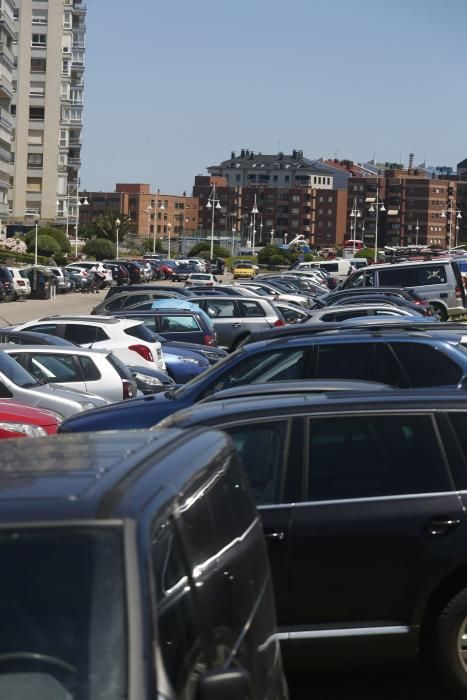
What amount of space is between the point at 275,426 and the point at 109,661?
3577mm

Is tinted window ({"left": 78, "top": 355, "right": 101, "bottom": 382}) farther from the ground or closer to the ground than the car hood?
closer to the ground

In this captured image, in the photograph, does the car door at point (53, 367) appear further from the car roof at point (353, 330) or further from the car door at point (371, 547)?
the car door at point (371, 547)

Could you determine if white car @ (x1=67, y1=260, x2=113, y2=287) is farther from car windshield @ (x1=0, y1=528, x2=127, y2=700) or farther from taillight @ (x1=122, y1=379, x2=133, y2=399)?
car windshield @ (x1=0, y1=528, x2=127, y2=700)

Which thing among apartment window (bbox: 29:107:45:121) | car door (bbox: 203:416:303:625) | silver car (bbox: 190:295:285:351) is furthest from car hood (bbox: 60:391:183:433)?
apartment window (bbox: 29:107:45:121)

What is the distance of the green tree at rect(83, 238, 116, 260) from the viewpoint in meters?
109

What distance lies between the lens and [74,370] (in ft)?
54.8

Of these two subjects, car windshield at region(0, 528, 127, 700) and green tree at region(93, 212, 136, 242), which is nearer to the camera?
car windshield at region(0, 528, 127, 700)

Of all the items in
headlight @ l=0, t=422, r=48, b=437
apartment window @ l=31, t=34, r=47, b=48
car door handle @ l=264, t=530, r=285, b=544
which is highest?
apartment window @ l=31, t=34, r=47, b=48

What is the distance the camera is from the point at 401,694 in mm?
6426

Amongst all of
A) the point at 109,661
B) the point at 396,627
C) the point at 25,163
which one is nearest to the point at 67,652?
the point at 109,661

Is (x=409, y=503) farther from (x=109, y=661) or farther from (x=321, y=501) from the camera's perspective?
(x=109, y=661)

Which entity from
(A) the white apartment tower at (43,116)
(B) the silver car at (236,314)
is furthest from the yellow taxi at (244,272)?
(B) the silver car at (236,314)

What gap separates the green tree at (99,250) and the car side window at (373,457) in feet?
341

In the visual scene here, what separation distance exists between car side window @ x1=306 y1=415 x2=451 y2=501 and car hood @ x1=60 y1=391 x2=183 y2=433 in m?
3.42
